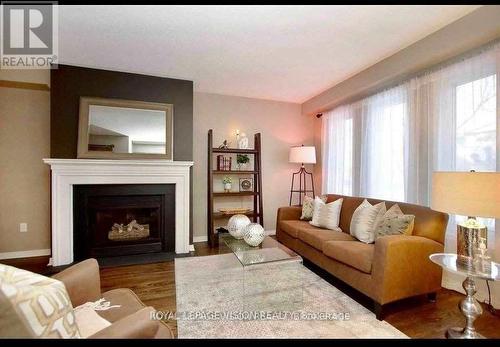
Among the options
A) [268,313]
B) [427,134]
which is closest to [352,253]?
[268,313]

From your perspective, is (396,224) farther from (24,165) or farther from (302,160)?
(24,165)

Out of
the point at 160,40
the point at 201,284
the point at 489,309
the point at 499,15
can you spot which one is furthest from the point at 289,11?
the point at 489,309

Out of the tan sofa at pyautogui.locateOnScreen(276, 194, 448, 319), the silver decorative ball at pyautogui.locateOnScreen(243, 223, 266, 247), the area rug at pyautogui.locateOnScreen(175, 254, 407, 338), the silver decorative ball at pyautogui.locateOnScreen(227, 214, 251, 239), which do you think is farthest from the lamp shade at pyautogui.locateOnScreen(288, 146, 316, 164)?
the area rug at pyautogui.locateOnScreen(175, 254, 407, 338)

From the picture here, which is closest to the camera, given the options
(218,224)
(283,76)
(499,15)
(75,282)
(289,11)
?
(75,282)

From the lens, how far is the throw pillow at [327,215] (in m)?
3.18

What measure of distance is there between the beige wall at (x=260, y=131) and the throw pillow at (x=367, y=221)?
6.53 ft

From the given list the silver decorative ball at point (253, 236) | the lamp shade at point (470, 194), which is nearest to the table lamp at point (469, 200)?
the lamp shade at point (470, 194)

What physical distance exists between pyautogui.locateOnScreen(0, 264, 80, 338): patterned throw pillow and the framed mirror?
8.10 ft

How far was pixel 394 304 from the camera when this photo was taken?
2.15 meters

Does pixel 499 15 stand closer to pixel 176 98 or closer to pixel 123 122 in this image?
pixel 176 98

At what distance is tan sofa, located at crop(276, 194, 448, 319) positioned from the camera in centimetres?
194

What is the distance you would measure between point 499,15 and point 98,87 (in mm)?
4209

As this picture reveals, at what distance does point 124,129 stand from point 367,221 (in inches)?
130
